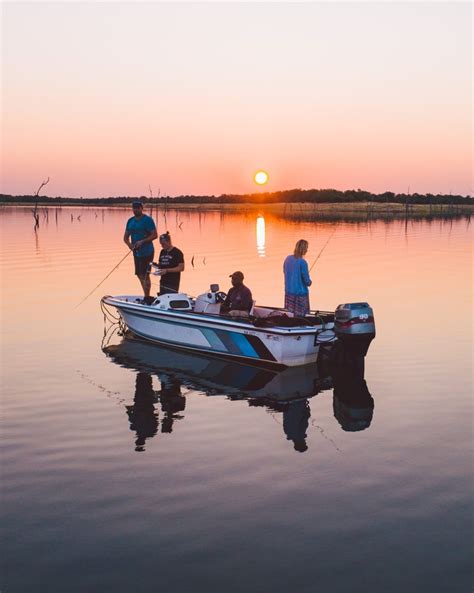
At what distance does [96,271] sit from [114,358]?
13.8 m

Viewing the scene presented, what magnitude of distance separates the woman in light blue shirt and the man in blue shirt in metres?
3.59

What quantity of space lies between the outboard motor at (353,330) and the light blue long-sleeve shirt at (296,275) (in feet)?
4.53

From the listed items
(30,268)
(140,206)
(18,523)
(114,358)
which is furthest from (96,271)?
(18,523)

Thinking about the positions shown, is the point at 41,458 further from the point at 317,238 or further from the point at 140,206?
the point at 317,238

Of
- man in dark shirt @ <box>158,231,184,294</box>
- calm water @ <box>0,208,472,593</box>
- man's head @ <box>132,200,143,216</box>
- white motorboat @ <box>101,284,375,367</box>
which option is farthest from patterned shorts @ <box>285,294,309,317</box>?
man's head @ <box>132,200,143,216</box>

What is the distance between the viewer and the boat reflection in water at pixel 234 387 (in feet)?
27.6

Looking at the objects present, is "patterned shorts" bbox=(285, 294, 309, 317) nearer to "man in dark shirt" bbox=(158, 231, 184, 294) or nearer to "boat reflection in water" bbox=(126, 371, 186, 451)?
"man in dark shirt" bbox=(158, 231, 184, 294)

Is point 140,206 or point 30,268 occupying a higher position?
point 140,206

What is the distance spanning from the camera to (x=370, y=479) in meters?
6.53

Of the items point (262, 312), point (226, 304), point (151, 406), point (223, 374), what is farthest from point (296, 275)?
point (151, 406)

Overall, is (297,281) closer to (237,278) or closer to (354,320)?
(237,278)

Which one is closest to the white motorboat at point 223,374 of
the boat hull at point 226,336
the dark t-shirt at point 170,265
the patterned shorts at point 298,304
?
the boat hull at point 226,336

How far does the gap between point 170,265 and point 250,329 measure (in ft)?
9.34

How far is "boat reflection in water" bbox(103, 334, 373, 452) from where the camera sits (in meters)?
8.41
